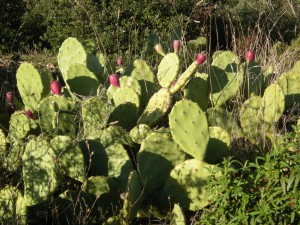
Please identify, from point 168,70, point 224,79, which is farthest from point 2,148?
point 224,79

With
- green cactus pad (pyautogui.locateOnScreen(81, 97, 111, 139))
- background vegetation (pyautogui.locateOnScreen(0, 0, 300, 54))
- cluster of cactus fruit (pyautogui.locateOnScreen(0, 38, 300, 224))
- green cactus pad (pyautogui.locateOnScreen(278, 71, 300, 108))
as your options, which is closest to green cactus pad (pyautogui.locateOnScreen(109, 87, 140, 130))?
cluster of cactus fruit (pyautogui.locateOnScreen(0, 38, 300, 224))

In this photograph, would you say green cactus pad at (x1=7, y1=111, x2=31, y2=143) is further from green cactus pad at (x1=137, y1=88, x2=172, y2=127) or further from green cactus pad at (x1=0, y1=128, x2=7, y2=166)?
green cactus pad at (x1=137, y1=88, x2=172, y2=127)

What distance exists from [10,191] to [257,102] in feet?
5.90

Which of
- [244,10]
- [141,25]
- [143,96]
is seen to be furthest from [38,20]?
[143,96]

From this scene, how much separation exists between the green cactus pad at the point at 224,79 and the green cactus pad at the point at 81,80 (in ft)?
2.70

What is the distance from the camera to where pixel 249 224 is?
2.58 metres

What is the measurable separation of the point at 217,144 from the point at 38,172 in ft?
3.42

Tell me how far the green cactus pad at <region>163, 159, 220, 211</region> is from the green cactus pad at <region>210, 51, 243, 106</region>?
39.4 inches

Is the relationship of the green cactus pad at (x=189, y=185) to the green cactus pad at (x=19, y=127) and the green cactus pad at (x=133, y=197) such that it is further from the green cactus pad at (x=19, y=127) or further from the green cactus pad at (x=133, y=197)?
the green cactus pad at (x=19, y=127)

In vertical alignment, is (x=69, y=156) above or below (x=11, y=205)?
above

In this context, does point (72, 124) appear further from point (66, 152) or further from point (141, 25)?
point (141, 25)

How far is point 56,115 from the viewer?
3293 mm

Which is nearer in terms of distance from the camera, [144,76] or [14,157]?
[14,157]

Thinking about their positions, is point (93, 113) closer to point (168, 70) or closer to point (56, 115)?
point (56, 115)
